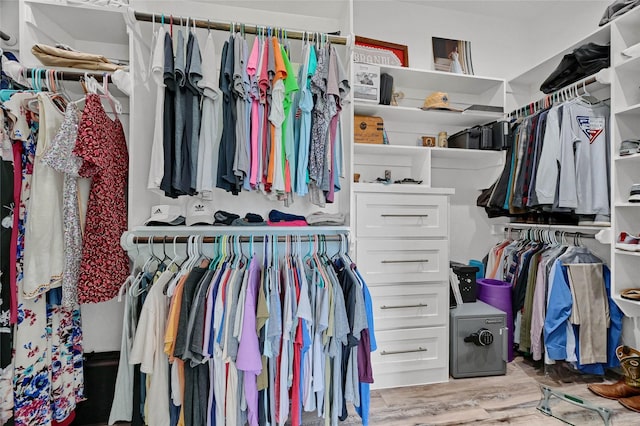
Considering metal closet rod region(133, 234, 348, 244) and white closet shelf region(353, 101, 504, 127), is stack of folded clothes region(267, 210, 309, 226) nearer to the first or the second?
metal closet rod region(133, 234, 348, 244)

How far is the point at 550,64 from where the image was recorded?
2.41m

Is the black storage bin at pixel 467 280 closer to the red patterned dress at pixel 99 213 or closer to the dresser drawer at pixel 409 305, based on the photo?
the dresser drawer at pixel 409 305

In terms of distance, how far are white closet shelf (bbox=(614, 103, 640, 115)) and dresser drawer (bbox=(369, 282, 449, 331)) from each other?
1479mm

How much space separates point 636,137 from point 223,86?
2495mm

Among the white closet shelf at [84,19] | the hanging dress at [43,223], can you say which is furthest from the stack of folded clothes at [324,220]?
the white closet shelf at [84,19]

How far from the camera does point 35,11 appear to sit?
5.21 ft

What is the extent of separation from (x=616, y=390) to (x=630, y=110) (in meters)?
1.67

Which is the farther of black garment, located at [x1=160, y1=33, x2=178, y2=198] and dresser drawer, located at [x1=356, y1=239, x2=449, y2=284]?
dresser drawer, located at [x1=356, y1=239, x2=449, y2=284]

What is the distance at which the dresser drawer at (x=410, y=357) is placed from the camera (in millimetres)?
2012

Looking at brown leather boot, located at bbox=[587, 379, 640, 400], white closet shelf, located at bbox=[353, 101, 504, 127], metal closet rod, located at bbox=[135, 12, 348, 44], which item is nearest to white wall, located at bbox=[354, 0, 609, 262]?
white closet shelf, located at bbox=[353, 101, 504, 127]

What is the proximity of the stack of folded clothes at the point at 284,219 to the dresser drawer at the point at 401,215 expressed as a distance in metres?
0.38

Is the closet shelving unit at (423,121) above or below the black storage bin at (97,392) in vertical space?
above

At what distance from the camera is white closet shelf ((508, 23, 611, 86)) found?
198 centimetres

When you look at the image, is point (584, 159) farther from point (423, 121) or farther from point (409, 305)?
point (409, 305)
